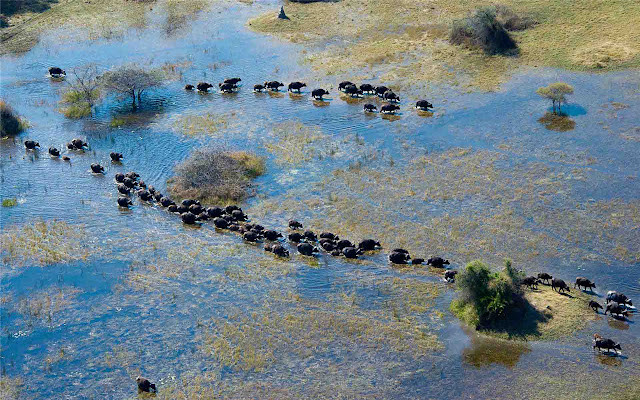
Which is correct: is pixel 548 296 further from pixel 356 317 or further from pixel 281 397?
pixel 281 397

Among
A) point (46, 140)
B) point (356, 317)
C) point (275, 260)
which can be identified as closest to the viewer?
point (356, 317)

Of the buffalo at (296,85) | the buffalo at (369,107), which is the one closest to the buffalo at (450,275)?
the buffalo at (369,107)

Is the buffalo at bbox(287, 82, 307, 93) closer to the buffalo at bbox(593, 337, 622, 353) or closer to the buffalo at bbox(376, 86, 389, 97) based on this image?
the buffalo at bbox(376, 86, 389, 97)

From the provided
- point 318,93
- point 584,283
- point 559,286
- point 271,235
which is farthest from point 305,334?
point 318,93

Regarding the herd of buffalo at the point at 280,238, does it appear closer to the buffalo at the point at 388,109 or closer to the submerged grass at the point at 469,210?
the submerged grass at the point at 469,210

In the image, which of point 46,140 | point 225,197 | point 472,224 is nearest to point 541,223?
point 472,224
